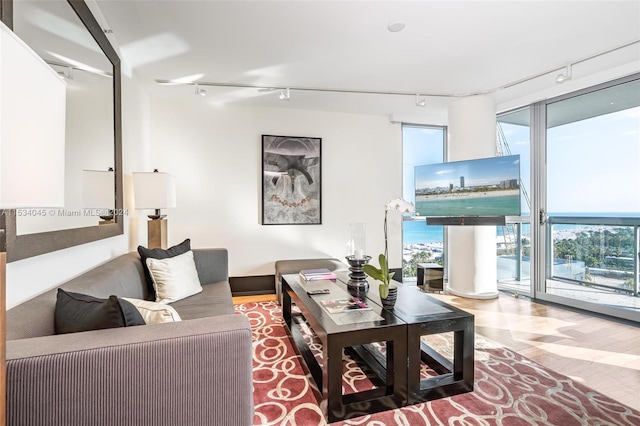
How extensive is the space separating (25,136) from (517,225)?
15.4ft

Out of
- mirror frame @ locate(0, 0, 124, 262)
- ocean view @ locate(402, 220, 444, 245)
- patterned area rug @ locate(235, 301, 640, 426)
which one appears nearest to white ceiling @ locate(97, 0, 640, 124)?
mirror frame @ locate(0, 0, 124, 262)

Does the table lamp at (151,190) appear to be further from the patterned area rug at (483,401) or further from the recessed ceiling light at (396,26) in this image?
the recessed ceiling light at (396,26)

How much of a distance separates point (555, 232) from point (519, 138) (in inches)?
51.1

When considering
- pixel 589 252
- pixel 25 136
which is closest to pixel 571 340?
pixel 589 252

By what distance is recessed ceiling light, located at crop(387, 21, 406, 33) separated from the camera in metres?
2.26

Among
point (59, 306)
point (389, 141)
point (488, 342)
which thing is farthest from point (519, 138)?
point (59, 306)

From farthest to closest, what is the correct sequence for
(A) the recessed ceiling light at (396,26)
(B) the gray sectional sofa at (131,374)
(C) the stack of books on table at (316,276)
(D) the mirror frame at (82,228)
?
(C) the stack of books on table at (316,276) → (A) the recessed ceiling light at (396,26) → (D) the mirror frame at (82,228) → (B) the gray sectional sofa at (131,374)

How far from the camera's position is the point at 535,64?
9.62ft

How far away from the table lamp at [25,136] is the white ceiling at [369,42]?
1814 mm

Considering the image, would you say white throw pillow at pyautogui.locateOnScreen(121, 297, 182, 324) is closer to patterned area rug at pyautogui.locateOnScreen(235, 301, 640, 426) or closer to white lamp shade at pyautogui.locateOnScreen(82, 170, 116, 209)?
patterned area rug at pyautogui.locateOnScreen(235, 301, 640, 426)

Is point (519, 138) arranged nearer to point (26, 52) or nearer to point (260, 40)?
point (260, 40)

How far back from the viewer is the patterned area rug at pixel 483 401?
5.14ft

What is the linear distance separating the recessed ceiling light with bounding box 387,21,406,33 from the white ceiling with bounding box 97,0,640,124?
44mm

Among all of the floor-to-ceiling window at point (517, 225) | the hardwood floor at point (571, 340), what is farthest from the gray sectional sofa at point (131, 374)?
the floor-to-ceiling window at point (517, 225)
